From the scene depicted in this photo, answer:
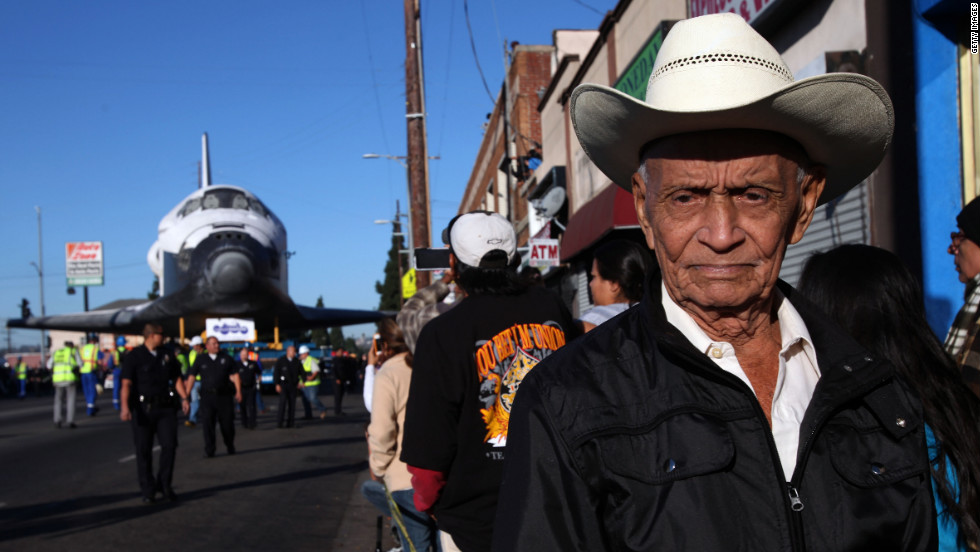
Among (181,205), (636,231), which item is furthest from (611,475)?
(181,205)

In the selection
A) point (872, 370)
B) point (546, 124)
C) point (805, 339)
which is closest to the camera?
point (872, 370)

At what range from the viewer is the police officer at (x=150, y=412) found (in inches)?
367

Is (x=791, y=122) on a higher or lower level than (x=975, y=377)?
higher

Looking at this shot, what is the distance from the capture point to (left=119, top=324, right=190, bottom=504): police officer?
9.32 m

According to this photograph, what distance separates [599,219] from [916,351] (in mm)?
11639

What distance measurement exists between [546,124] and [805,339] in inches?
827

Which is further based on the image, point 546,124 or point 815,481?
point 546,124

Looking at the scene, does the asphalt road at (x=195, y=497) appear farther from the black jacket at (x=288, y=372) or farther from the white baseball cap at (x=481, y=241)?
the white baseball cap at (x=481, y=241)

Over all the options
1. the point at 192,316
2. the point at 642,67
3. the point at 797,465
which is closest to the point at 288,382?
the point at 192,316

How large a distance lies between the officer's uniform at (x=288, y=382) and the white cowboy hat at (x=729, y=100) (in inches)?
667

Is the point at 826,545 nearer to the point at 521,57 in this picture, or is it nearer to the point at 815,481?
the point at 815,481

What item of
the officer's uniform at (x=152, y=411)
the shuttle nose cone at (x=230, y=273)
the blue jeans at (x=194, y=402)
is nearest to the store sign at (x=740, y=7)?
the officer's uniform at (x=152, y=411)

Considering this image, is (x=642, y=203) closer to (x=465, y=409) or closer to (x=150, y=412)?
(x=465, y=409)

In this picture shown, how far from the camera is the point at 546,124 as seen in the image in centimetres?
2247
